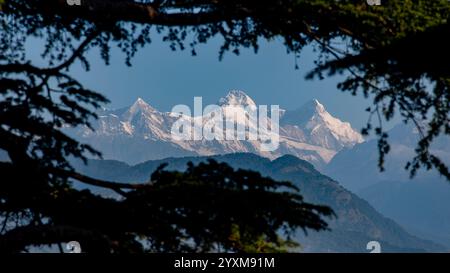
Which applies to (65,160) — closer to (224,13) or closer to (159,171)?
(159,171)

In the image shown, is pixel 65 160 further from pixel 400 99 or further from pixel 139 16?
pixel 400 99

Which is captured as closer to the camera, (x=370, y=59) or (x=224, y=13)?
(x=370, y=59)

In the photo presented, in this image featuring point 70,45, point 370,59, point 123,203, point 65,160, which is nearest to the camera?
point 370,59

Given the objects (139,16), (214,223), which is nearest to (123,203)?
(214,223)

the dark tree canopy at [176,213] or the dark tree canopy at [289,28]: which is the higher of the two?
the dark tree canopy at [289,28]

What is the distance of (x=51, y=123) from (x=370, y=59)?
5.48 meters

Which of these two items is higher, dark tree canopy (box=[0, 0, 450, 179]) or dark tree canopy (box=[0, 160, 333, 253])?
dark tree canopy (box=[0, 0, 450, 179])

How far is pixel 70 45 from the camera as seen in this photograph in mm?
10414
